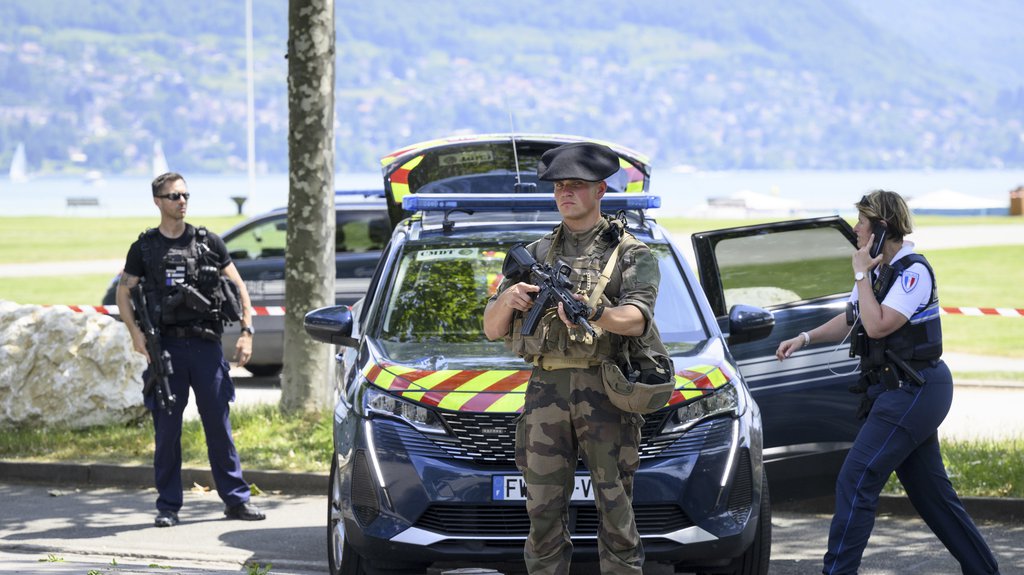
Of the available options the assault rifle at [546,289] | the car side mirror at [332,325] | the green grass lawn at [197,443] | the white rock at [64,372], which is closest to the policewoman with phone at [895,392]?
the assault rifle at [546,289]

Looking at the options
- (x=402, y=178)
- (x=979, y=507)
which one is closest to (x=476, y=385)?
(x=402, y=178)

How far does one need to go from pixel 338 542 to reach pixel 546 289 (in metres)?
1.73

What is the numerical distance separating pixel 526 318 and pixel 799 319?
2.67 m

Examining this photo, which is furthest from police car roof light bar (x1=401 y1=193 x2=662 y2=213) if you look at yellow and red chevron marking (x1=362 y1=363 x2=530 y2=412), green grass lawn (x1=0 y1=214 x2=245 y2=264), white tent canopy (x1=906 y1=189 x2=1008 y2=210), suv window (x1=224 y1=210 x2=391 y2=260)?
white tent canopy (x1=906 y1=189 x2=1008 y2=210)

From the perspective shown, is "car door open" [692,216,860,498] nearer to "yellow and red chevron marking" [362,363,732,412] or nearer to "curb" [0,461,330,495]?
"yellow and red chevron marking" [362,363,732,412]

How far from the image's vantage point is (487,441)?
5488 mm

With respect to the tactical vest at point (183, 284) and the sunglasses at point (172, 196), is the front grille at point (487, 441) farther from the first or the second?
the sunglasses at point (172, 196)

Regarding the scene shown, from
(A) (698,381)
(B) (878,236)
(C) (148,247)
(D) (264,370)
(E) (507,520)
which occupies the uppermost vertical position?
(B) (878,236)

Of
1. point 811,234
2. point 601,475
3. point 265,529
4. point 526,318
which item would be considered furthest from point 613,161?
point 265,529

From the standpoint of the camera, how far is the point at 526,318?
495 cm

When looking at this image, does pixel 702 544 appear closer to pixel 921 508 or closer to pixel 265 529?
pixel 921 508

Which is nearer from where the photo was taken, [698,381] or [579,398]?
[579,398]

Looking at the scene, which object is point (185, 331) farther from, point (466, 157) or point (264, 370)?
point (264, 370)

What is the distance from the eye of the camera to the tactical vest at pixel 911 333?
5.69 meters
